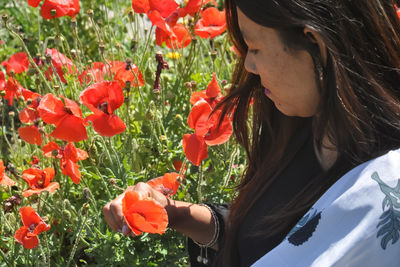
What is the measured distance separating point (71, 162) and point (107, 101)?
0.22m

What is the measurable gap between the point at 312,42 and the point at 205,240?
75cm

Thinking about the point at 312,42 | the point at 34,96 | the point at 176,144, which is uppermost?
the point at 312,42

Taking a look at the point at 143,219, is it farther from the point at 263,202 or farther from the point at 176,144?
the point at 176,144

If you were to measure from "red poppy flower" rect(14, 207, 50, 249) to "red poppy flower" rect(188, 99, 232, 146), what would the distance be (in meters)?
0.47

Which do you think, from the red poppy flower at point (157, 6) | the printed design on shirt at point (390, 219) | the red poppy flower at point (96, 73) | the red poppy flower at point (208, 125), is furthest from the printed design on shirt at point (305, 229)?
the red poppy flower at point (96, 73)

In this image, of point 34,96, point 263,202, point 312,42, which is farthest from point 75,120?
point 312,42

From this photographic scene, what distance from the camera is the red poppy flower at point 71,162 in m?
2.03

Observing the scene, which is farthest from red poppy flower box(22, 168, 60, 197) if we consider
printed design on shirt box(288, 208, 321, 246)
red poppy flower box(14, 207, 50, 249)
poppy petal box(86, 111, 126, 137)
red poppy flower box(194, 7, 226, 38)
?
printed design on shirt box(288, 208, 321, 246)

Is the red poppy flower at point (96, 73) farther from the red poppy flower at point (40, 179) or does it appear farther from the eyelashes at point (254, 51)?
the eyelashes at point (254, 51)

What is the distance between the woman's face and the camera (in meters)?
1.45

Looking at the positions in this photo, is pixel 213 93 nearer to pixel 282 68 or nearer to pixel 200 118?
pixel 200 118

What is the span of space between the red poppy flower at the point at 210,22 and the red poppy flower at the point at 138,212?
0.96m

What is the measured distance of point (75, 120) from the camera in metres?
1.96

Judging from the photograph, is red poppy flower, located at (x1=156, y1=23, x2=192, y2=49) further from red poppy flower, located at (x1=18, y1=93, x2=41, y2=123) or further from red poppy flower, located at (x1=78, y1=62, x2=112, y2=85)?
red poppy flower, located at (x1=18, y1=93, x2=41, y2=123)
